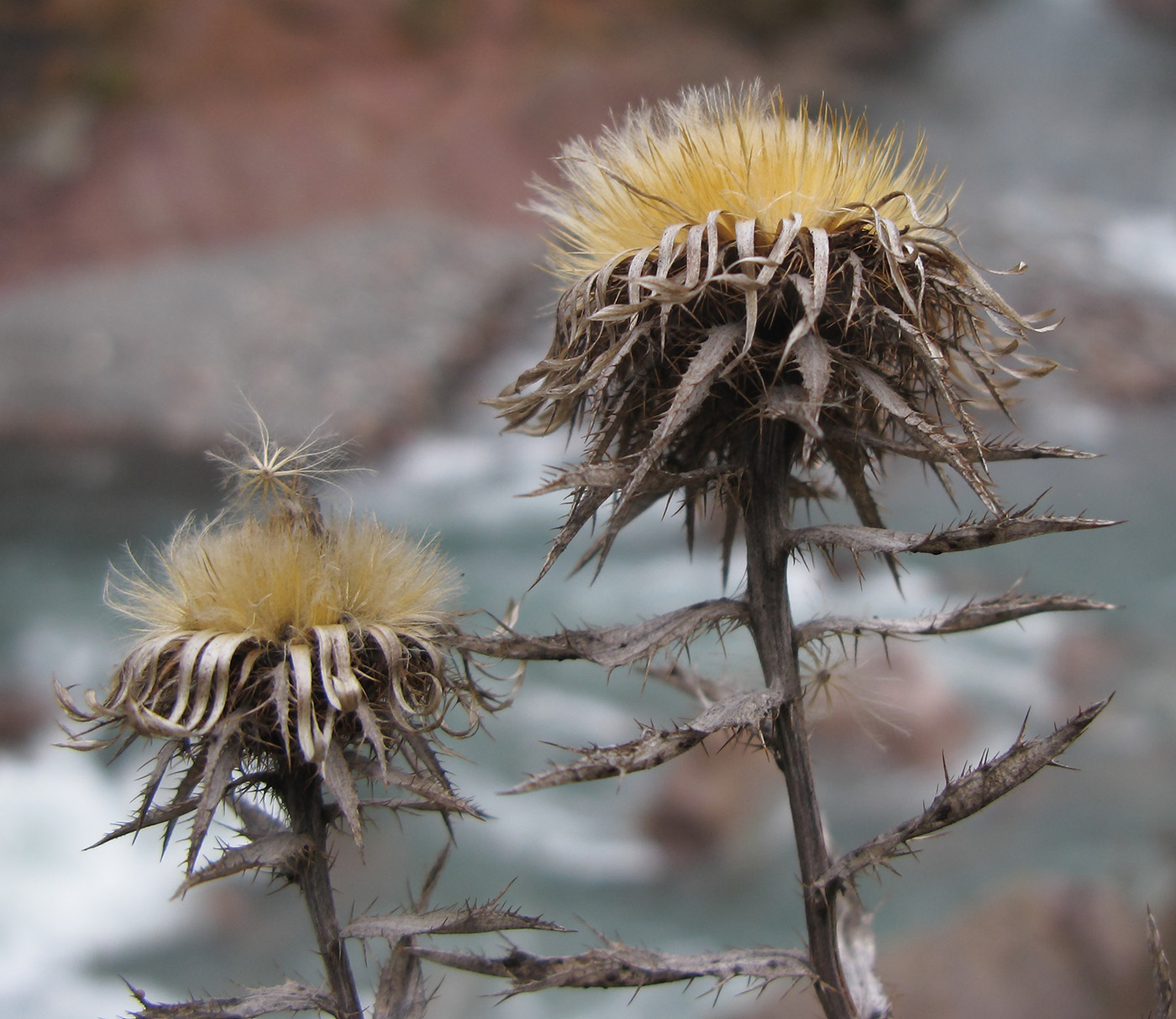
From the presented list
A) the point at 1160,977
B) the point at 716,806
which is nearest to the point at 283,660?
the point at 1160,977

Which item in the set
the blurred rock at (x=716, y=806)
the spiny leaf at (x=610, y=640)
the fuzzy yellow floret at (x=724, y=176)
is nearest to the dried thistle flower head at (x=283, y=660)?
the spiny leaf at (x=610, y=640)

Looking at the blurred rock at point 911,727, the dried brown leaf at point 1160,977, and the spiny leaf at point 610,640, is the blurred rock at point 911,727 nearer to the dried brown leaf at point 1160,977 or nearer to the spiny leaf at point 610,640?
the dried brown leaf at point 1160,977

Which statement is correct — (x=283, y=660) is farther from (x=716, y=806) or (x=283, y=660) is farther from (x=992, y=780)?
(x=716, y=806)

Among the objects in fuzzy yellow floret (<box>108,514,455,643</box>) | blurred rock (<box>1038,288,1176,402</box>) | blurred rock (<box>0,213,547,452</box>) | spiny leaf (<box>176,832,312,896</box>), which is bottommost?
spiny leaf (<box>176,832,312,896</box>)

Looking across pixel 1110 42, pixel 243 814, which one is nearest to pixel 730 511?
pixel 243 814

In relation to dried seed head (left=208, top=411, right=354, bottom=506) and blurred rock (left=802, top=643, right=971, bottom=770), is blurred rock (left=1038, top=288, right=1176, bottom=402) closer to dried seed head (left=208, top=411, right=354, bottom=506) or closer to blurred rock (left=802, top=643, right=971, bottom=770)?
blurred rock (left=802, top=643, right=971, bottom=770)

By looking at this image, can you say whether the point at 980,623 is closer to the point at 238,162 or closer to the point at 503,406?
the point at 503,406

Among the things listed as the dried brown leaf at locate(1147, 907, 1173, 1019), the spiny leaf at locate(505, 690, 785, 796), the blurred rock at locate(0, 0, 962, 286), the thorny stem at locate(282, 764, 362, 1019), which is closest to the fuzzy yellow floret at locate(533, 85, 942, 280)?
the spiny leaf at locate(505, 690, 785, 796)
